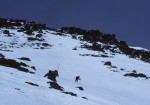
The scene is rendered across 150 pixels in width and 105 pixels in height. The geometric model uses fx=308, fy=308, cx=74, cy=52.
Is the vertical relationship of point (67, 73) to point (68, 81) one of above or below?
above

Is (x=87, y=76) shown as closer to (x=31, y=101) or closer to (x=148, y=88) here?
(x=148, y=88)

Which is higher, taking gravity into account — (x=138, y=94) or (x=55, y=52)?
(x=55, y=52)

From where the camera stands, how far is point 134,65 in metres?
77.4

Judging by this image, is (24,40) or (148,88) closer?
(148,88)

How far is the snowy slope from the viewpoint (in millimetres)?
22672

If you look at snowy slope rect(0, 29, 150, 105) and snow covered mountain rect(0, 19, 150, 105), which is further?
snow covered mountain rect(0, 19, 150, 105)

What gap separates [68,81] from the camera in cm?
4244

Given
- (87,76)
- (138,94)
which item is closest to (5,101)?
(138,94)

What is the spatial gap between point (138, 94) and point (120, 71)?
2166cm

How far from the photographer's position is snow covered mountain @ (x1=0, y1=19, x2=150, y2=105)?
24198 mm

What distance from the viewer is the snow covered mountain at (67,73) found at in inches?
953

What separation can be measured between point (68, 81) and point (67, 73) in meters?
9.98

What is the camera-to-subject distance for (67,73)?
52.4m

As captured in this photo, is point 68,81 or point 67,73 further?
point 67,73
